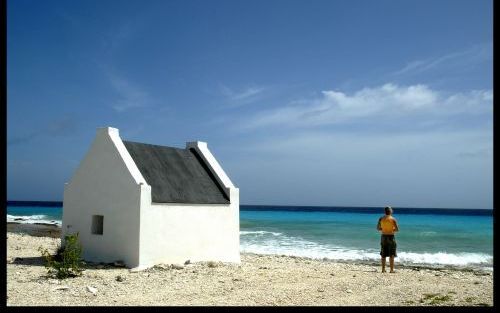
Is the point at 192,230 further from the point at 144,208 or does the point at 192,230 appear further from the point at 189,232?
the point at 144,208

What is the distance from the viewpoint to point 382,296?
1091 centimetres

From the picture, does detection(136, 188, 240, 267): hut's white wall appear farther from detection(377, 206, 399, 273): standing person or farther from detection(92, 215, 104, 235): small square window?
detection(377, 206, 399, 273): standing person

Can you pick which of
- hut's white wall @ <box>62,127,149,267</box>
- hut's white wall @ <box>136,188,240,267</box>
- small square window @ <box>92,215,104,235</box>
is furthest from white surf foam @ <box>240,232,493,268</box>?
hut's white wall @ <box>62,127,149,267</box>

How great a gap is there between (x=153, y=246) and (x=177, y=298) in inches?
190

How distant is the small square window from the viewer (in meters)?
15.9

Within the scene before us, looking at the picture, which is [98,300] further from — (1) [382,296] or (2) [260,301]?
(1) [382,296]

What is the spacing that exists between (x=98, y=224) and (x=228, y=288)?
22.0 ft

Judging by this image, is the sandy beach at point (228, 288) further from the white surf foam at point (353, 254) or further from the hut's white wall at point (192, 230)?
the white surf foam at point (353, 254)

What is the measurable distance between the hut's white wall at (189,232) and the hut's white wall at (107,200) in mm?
529

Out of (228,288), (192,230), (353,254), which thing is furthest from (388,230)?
(353,254)

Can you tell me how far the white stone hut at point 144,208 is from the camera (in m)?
14.6

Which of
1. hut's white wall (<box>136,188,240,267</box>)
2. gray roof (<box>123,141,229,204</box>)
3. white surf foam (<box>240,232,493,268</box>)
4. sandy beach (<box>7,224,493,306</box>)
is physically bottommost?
white surf foam (<box>240,232,493,268</box>)

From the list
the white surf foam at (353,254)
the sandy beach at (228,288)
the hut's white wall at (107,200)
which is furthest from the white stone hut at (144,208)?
the white surf foam at (353,254)
